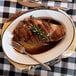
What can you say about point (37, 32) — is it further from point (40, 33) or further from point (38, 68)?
point (38, 68)

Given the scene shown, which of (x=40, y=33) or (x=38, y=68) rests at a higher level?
(x=40, y=33)

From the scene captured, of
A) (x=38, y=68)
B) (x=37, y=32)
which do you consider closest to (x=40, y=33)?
(x=37, y=32)

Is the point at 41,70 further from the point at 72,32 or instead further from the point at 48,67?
the point at 72,32

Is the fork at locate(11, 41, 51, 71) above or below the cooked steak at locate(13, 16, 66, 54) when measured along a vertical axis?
below

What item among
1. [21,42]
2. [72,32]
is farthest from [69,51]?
[21,42]
